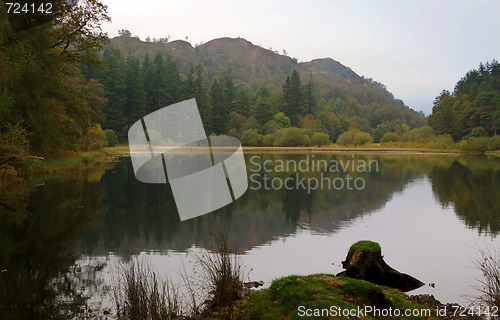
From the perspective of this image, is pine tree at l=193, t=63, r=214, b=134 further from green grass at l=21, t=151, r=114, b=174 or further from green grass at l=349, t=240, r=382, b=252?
green grass at l=349, t=240, r=382, b=252

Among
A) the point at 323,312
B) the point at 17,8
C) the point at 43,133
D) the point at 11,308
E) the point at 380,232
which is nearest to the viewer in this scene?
the point at 323,312

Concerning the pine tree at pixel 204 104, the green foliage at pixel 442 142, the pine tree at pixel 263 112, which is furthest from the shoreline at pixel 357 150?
the pine tree at pixel 263 112

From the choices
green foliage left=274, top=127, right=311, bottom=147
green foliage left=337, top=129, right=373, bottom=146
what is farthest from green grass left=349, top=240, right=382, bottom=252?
green foliage left=337, top=129, right=373, bottom=146

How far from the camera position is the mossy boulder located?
23.6ft

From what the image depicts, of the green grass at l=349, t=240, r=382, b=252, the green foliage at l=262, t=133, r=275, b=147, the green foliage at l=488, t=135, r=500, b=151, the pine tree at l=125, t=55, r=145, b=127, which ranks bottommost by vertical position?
the green grass at l=349, t=240, r=382, b=252

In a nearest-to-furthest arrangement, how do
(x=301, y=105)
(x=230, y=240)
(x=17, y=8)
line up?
(x=230, y=240) < (x=17, y=8) < (x=301, y=105)

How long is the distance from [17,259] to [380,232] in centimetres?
956

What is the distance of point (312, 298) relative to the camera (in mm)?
4812

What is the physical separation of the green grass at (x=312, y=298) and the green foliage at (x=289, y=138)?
70.5m

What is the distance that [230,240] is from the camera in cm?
1020

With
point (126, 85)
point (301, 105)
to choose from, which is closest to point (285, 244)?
point (126, 85)

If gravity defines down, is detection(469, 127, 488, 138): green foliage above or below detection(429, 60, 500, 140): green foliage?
below

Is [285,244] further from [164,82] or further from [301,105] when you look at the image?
[301,105]

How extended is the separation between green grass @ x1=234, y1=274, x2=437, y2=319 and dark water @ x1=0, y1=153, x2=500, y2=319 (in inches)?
81.2
